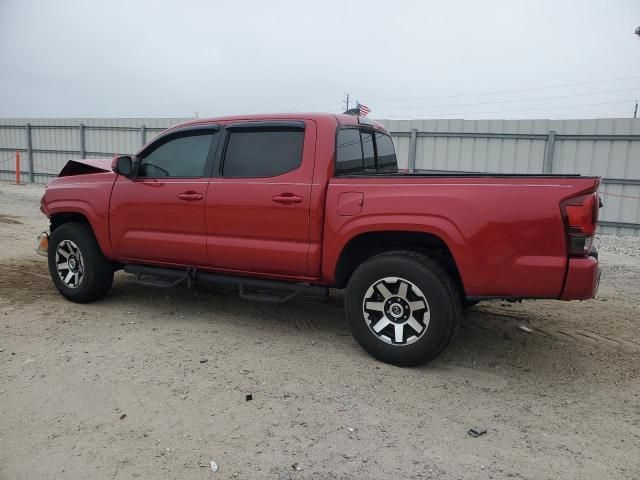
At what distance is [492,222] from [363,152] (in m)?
1.60

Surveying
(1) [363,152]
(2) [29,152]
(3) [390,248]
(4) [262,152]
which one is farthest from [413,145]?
(2) [29,152]

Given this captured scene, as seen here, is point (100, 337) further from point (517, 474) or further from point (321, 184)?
point (517, 474)

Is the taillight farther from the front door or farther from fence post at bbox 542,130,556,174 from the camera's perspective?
fence post at bbox 542,130,556,174

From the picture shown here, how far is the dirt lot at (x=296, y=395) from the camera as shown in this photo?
271cm

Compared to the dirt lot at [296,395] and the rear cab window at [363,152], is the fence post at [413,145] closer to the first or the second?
the rear cab window at [363,152]

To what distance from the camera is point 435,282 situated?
3656mm

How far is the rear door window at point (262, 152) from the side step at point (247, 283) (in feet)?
3.00

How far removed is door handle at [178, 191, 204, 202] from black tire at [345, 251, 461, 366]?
1.59 metres

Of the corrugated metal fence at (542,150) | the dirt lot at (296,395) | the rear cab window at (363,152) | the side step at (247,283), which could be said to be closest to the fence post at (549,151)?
the corrugated metal fence at (542,150)

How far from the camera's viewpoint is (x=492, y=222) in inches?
136

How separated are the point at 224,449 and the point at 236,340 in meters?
1.65

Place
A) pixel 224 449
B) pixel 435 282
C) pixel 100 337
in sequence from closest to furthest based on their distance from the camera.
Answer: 1. pixel 224 449
2. pixel 435 282
3. pixel 100 337

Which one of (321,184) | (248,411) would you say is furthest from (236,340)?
(321,184)

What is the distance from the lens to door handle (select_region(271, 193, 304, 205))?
13.5 feet
